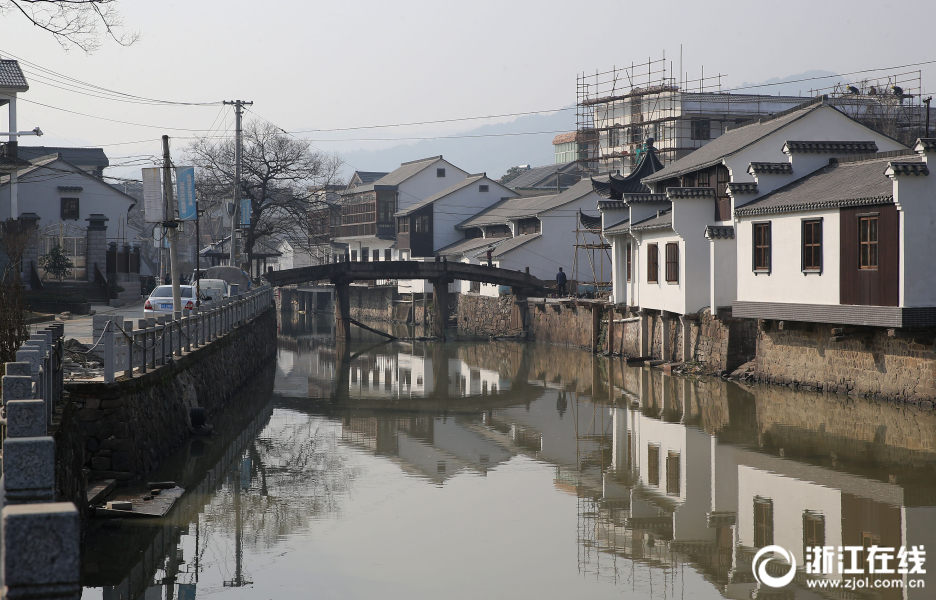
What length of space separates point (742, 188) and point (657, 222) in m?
6.03

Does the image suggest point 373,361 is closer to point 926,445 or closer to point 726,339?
point 726,339

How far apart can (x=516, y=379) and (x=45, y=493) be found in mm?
28282

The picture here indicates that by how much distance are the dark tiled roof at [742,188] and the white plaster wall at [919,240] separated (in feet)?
22.5

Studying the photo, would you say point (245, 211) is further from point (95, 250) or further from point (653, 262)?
point (653, 262)

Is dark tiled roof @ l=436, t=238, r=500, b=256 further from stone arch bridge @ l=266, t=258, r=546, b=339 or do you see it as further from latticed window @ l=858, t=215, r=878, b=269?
latticed window @ l=858, t=215, r=878, b=269

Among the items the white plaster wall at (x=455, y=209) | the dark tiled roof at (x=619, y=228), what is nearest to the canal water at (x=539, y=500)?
the dark tiled roof at (x=619, y=228)

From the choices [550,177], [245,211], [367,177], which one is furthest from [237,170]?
[367,177]

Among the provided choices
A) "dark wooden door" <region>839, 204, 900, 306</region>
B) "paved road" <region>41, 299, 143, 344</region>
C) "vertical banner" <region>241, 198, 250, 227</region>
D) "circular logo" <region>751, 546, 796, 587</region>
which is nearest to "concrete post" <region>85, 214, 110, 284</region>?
"paved road" <region>41, 299, 143, 344</region>

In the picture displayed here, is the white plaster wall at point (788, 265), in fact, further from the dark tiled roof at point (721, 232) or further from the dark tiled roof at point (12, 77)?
the dark tiled roof at point (12, 77)

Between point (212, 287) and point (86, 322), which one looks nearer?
point (86, 322)

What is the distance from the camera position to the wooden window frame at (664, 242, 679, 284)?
31258 millimetres

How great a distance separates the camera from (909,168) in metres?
20.0

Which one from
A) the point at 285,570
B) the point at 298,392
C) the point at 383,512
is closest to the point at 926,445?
the point at 383,512

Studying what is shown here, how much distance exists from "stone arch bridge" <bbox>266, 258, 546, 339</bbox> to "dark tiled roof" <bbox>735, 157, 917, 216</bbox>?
2266cm
